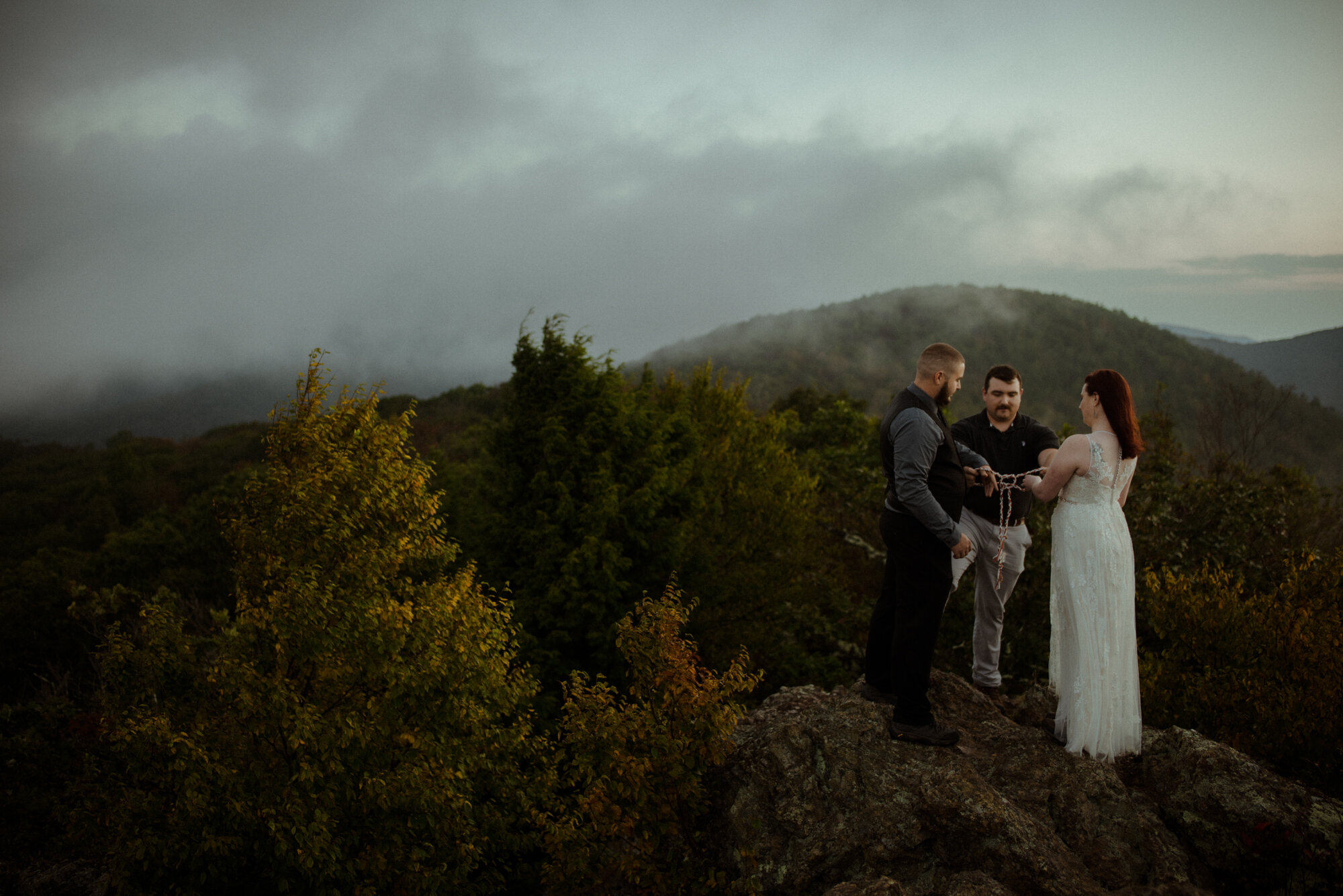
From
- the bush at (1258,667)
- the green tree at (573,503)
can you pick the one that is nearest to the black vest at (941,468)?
the bush at (1258,667)

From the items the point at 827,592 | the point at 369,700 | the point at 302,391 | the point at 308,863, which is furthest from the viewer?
the point at 827,592

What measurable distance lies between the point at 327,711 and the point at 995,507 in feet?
22.6

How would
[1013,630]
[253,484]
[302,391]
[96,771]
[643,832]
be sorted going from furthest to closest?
[1013,630] → [302,391] → [96,771] → [253,484] → [643,832]

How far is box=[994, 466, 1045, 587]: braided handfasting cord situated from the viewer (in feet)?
18.8

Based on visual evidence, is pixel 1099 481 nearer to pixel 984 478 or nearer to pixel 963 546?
pixel 984 478

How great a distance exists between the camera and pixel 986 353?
11169 centimetres

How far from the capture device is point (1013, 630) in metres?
10.6

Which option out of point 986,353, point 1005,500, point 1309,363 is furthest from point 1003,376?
point 986,353

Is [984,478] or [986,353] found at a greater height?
[986,353]

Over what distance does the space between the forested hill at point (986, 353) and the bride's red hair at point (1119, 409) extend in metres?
45.3

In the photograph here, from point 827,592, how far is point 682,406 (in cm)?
663

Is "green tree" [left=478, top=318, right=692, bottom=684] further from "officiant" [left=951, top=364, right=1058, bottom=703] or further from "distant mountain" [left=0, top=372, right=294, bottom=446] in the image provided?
"distant mountain" [left=0, top=372, right=294, bottom=446]

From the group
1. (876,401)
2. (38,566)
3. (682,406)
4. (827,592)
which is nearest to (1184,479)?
(827,592)

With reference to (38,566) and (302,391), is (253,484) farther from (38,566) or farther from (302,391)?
(38,566)
